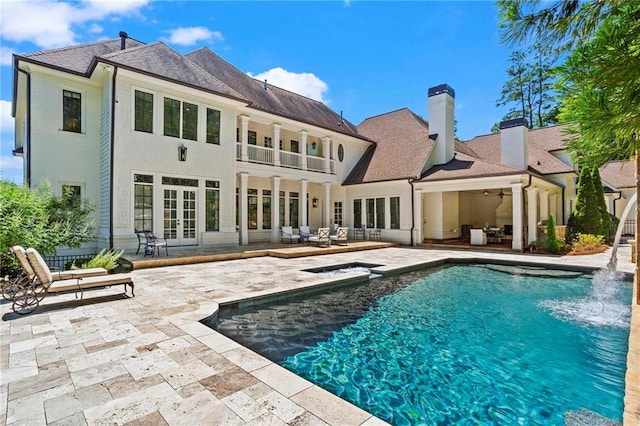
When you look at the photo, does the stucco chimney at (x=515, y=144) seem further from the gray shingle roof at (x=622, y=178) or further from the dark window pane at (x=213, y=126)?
the dark window pane at (x=213, y=126)

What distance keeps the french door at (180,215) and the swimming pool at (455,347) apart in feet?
23.4

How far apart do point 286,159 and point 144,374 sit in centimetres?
1418

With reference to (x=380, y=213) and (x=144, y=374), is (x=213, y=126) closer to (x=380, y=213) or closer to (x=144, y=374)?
(x=380, y=213)

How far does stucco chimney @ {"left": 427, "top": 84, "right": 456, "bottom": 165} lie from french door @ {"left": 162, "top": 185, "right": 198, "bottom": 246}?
12919 mm

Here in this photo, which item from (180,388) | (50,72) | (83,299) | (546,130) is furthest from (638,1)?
(546,130)

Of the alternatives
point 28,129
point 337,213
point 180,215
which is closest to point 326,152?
point 337,213

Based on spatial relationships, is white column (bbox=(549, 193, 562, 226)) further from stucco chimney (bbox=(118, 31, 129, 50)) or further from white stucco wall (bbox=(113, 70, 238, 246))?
stucco chimney (bbox=(118, 31, 129, 50))

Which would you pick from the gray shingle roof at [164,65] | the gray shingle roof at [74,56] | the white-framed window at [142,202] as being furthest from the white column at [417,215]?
the gray shingle roof at [74,56]

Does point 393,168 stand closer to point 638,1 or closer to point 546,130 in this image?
point 546,130

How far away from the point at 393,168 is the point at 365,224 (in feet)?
11.6

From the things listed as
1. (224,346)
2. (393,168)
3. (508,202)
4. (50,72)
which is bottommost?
(224,346)

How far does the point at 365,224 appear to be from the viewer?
18250mm

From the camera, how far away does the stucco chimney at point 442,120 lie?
688 inches

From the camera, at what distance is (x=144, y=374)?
312 cm
